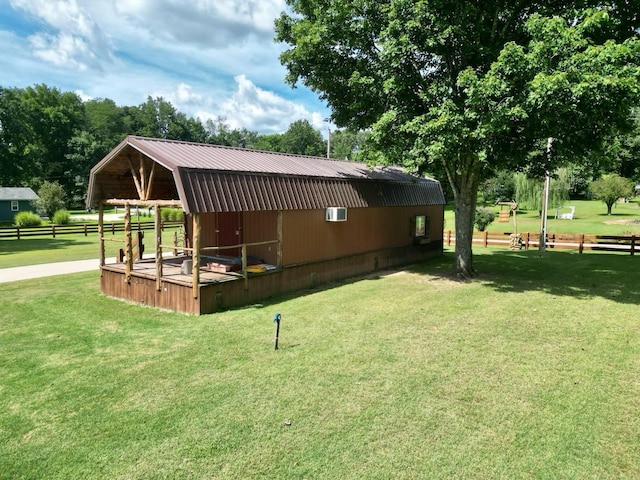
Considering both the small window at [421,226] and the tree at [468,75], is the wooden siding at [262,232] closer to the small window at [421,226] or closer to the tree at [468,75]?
the tree at [468,75]

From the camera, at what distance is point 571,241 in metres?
19.9

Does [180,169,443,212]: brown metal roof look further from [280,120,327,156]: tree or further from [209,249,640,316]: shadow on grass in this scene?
[280,120,327,156]: tree

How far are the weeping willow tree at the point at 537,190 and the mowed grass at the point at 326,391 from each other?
24150 millimetres

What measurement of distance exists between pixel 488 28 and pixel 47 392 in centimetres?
1258

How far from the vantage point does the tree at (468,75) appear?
8.52 meters

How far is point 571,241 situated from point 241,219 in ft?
54.8

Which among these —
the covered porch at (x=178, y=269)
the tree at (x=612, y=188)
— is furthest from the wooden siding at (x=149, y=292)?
the tree at (x=612, y=188)

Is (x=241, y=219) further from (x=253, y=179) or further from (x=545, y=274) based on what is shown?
(x=545, y=274)

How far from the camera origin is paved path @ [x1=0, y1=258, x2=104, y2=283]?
13578 mm

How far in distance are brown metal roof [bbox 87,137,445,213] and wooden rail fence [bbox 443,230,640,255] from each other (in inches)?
320

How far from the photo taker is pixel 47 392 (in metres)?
5.39

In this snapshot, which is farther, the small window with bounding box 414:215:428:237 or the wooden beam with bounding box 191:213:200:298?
the small window with bounding box 414:215:428:237

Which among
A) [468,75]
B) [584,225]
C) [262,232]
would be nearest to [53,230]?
[262,232]

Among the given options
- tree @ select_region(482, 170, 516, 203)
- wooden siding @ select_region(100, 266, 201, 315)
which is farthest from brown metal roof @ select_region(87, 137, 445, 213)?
tree @ select_region(482, 170, 516, 203)
